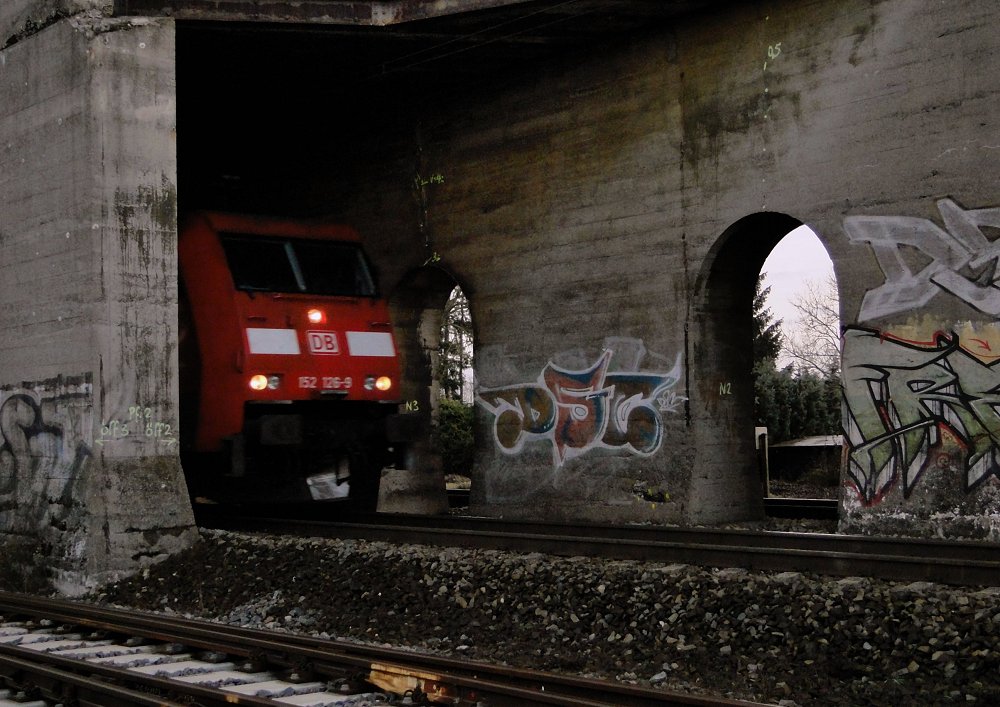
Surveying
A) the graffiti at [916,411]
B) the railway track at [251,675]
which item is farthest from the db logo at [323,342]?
the graffiti at [916,411]

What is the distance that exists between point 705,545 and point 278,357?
5576mm

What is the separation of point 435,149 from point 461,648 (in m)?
10.2

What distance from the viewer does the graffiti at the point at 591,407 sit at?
14047mm

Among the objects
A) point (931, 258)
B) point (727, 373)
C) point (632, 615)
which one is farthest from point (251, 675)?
point (727, 373)

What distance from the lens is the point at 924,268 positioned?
37.6 feet

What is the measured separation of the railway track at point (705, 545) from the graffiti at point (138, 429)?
1956mm

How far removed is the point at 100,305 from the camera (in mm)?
11539

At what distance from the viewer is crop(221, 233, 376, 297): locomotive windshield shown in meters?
13.1

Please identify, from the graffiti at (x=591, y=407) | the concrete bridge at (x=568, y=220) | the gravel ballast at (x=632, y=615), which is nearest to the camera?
the gravel ballast at (x=632, y=615)

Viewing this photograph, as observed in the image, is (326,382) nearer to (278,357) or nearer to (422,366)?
(278,357)

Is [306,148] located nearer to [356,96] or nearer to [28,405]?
[356,96]

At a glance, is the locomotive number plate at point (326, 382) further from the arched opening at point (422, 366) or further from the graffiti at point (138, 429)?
the arched opening at point (422, 366)

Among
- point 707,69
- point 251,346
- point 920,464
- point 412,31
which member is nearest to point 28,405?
point 251,346

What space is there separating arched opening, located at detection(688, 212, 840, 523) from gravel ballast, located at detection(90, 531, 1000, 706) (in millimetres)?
4566
